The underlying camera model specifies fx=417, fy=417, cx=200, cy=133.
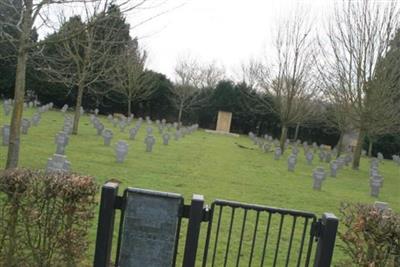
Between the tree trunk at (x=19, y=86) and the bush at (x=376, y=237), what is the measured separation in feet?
19.4

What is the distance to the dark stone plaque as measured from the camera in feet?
11.8

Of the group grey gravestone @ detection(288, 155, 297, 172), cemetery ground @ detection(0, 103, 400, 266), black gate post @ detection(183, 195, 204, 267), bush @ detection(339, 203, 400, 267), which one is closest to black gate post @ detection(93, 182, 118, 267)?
black gate post @ detection(183, 195, 204, 267)

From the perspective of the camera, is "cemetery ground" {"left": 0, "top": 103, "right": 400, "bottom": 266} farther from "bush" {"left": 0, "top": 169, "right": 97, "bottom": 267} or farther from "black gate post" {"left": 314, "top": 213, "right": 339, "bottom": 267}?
"black gate post" {"left": 314, "top": 213, "right": 339, "bottom": 267}

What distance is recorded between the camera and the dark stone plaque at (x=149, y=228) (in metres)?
3.60

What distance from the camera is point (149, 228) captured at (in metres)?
3.63

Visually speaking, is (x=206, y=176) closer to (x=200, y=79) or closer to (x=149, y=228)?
(x=149, y=228)

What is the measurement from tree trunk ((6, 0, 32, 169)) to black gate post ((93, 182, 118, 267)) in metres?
4.47

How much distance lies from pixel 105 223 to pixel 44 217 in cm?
57

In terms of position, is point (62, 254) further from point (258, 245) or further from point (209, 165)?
point (209, 165)

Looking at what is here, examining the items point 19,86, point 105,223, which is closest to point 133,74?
point 19,86

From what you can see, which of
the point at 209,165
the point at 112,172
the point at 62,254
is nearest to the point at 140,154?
the point at 209,165

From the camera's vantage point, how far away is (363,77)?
21.1 meters

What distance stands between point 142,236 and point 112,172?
776 cm

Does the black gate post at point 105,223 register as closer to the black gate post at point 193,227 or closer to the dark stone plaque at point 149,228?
the dark stone plaque at point 149,228
